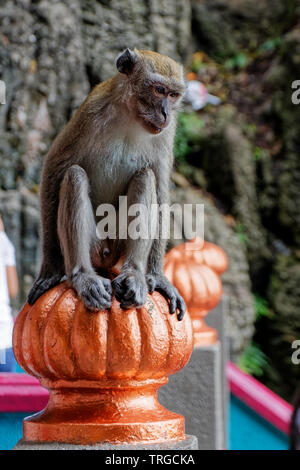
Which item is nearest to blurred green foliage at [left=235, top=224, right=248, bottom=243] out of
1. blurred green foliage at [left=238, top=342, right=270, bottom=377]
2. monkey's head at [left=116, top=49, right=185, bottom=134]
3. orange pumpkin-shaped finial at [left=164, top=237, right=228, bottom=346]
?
blurred green foliage at [left=238, top=342, right=270, bottom=377]

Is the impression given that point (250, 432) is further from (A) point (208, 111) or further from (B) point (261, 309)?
(A) point (208, 111)

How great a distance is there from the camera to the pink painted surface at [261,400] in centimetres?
438

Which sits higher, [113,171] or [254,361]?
[113,171]

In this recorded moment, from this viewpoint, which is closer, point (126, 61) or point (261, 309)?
point (126, 61)

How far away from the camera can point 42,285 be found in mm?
2059

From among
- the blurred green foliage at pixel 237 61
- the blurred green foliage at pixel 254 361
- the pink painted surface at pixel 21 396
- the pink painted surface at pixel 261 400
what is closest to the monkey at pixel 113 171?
the pink painted surface at pixel 21 396

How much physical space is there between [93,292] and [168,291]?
517 mm

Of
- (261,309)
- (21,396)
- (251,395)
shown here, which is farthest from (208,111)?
(21,396)

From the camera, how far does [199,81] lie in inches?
427

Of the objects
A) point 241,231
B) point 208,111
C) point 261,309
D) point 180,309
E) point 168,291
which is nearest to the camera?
point 180,309

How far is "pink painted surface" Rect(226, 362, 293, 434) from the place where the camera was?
14.4 feet

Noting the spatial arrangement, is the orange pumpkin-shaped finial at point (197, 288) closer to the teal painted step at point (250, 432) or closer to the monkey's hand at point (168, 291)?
the monkey's hand at point (168, 291)

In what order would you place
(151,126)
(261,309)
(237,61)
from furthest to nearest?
(237,61), (261,309), (151,126)

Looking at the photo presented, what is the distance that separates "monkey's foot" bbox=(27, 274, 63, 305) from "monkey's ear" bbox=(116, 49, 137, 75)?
0.88 meters
